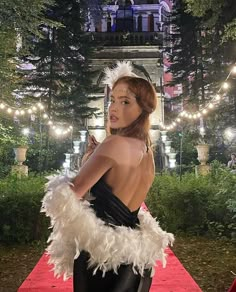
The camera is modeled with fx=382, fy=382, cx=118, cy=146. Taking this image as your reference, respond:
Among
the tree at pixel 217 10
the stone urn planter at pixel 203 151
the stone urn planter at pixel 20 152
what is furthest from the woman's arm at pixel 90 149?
the stone urn planter at pixel 203 151

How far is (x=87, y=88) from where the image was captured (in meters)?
25.7

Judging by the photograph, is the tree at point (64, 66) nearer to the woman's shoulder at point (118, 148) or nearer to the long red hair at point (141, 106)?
the long red hair at point (141, 106)

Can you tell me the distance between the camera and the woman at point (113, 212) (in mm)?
1941

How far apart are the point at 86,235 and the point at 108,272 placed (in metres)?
0.23

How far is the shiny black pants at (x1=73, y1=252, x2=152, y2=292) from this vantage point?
1940 millimetres

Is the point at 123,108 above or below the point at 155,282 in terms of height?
above

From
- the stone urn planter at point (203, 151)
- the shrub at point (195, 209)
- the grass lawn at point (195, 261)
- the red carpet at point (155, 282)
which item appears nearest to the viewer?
the red carpet at point (155, 282)

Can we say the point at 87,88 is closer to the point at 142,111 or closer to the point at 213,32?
the point at 213,32

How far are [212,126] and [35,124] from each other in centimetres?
1094

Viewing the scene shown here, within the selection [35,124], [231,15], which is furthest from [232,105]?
[35,124]

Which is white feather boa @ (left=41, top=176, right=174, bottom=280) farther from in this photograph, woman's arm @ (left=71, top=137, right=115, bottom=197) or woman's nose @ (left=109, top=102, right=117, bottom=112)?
woman's nose @ (left=109, top=102, right=117, bottom=112)

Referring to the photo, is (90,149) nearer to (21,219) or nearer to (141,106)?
(141,106)

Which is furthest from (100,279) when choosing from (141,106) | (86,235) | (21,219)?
(21,219)

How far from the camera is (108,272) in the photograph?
1.97 meters
